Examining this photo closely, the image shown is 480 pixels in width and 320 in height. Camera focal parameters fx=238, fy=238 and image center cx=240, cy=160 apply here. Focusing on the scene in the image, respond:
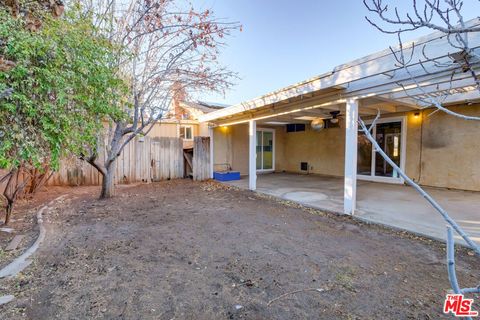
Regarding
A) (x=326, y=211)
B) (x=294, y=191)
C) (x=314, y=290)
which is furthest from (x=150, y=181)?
(x=314, y=290)

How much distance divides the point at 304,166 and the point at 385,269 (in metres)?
8.58

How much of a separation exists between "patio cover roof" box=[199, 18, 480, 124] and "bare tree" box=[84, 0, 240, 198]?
171 cm

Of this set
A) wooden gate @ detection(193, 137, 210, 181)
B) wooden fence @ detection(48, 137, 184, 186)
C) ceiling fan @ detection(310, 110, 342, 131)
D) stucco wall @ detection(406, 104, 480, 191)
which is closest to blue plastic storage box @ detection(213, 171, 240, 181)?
wooden gate @ detection(193, 137, 210, 181)

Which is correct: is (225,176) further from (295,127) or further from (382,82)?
(382,82)

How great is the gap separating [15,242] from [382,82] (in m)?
6.14

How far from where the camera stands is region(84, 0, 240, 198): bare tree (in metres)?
5.43

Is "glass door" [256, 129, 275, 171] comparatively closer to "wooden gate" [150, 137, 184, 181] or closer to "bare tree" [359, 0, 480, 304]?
"wooden gate" [150, 137, 184, 181]

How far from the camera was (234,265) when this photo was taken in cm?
286

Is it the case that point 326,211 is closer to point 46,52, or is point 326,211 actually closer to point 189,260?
point 189,260

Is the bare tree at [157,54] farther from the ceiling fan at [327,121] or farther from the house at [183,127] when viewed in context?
the house at [183,127]

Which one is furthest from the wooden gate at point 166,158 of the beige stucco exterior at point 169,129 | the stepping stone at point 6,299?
the stepping stone at point 6,299

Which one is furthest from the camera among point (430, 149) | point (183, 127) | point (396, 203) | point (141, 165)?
point (183, 127)

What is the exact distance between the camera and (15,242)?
3311 millimetres

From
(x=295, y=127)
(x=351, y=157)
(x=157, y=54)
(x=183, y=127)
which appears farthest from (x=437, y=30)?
(x=183, y=127)
